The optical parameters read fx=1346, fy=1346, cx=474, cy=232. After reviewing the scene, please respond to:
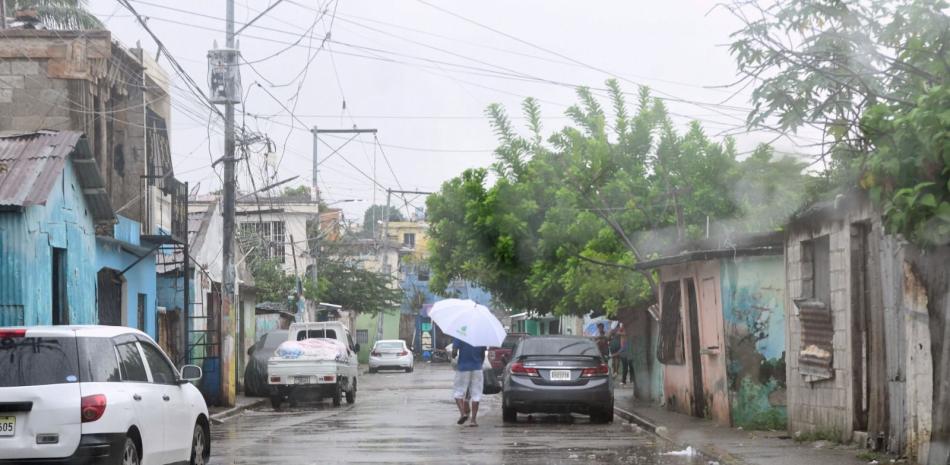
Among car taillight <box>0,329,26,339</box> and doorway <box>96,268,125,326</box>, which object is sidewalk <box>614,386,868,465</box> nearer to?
car taillight <box>0,329,26,339</box>

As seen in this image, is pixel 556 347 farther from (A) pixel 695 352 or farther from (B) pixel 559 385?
(A) pixel 695 352

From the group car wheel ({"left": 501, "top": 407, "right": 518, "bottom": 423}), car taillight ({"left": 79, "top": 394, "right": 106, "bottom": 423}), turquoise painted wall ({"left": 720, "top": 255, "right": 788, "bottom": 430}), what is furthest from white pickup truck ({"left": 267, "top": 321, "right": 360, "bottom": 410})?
car taillight ({"left": 79, "top": 394, "right": 106, "bottom": 423})

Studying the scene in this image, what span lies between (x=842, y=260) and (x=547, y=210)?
16.4 meters

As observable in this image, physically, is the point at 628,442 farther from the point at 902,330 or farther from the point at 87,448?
the point at 87,448

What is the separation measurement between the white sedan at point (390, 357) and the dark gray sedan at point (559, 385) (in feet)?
126

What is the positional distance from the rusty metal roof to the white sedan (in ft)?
134

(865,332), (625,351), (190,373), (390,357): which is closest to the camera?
(190,373)

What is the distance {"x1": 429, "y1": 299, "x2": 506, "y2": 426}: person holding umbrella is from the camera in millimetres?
22484

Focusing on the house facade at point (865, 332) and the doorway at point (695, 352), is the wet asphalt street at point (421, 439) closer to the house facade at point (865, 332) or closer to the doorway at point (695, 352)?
the doorway at point (695, 352)

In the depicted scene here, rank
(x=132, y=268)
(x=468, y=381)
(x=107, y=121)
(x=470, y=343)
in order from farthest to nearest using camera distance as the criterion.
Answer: (x=107, y=121), (x=132, y=268), (x=468, y=381), (x=470, y=343)

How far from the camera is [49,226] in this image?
2002cm

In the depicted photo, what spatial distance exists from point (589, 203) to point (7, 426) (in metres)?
19.7

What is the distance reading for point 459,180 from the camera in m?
35.3

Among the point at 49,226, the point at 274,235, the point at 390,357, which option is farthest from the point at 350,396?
the point at 274,235
